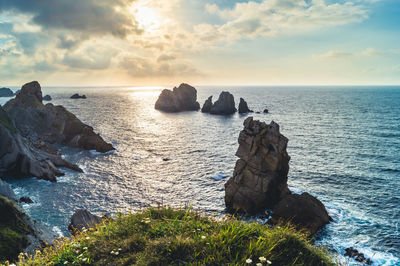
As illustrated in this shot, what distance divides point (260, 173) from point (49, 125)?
56885 mm

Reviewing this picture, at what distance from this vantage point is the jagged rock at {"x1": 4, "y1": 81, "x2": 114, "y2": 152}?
57584mm

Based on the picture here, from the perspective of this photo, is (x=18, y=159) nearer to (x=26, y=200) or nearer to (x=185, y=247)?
(x=26, y=200)

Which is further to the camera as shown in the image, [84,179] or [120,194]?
[84,179]

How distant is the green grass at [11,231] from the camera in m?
11.8

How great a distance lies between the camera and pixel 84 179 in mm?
39938

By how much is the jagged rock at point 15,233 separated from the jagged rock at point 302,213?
2312cm

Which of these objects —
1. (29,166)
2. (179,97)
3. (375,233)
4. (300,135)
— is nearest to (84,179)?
(29,166)

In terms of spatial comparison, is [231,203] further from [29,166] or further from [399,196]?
[29,166]

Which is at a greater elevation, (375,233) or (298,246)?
(298,246)

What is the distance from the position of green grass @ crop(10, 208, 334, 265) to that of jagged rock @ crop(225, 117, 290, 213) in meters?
22.7

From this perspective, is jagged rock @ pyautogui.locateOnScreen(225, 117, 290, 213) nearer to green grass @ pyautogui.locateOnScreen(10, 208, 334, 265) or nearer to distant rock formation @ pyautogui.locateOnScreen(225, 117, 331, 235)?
distant rock formation @ pyautogui.locateOnScreen(225, 117, 331, 235)

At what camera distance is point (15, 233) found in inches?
505

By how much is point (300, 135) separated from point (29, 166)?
66.8 m

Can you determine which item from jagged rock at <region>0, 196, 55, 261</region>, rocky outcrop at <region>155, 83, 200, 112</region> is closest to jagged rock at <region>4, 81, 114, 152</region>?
jagged rock at <region>0, 196, 55, 261</region>
